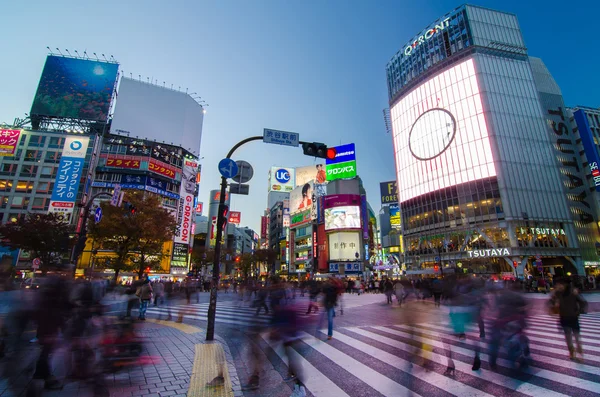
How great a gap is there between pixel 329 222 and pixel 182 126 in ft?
131

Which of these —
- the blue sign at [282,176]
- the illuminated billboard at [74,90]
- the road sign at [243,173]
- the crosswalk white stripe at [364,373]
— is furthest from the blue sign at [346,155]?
the crosswalk white stripe at [364,373]

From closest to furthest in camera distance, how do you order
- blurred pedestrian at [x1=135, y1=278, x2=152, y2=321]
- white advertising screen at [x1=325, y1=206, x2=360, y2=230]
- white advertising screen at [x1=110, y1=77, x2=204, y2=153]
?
blurred pedestrian at [x1=135, y1=278, x2=152, y2=321]
white advertising screen at [x1=325, y1=206, x2=360, y2=230]
white advertising screen at [x1=110, y1=77, x2=204, y2=153]

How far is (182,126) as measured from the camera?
220ft

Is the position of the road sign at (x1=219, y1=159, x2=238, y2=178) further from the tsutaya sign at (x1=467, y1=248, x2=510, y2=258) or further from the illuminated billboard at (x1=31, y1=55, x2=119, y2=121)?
the illuminated billboard at (x1=31, y1=55, x2=119, y2=121)

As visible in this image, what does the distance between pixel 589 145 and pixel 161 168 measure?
80418 mm

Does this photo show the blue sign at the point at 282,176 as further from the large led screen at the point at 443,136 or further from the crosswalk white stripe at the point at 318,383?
the crosswalk white stripe at the point at 318,383

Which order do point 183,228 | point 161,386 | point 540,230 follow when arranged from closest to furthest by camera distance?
point 161,386, point 540,230, point 183,228

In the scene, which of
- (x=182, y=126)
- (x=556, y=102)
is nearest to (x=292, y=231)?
(x=182, y=126)

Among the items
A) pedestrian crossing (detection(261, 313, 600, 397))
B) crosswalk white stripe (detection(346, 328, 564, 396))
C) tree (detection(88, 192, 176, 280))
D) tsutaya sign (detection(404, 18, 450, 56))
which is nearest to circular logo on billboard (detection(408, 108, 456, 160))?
tsutaya sign (detection(404, 18, 450, 56))

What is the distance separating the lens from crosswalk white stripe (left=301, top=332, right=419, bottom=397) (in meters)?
4.97

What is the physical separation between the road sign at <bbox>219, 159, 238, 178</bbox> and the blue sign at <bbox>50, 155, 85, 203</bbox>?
4878cm

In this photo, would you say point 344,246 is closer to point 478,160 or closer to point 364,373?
point 478,160

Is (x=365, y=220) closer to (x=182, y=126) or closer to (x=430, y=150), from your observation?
(x=430, y=150)

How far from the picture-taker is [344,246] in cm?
5962
